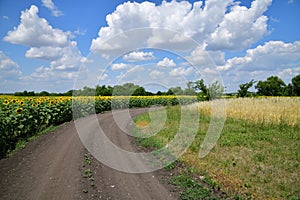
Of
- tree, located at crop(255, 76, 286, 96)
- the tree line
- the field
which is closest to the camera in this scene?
the field

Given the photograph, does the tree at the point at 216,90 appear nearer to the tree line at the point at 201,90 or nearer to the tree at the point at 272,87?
the tree line at the point at 201,90

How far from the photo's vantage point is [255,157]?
729cm

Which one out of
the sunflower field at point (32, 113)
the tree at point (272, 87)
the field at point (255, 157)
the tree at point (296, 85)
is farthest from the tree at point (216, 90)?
the tree at point (296, 85)

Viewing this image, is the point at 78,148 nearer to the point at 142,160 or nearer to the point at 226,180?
the point at 142,160

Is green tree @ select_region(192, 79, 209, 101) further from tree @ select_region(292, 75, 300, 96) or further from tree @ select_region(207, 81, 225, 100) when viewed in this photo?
tree @ select_region(292, 75, 300, 96)

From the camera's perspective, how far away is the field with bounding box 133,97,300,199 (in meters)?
5.21

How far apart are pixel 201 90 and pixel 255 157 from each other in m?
22.8

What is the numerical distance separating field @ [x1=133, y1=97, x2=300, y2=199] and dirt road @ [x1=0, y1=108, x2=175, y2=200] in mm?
1145

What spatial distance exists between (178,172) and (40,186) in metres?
3.46

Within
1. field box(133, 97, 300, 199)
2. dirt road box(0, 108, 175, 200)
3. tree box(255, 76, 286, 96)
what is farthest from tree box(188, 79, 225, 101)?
tree box(255, 76, 286, 96)

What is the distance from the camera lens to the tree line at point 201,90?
20828 millimetres

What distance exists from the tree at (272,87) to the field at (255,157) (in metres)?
46.8

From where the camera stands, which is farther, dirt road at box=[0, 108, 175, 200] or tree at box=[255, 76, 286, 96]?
tree at box=[255, 76, 286, 96]

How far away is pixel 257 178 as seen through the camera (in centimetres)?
570
